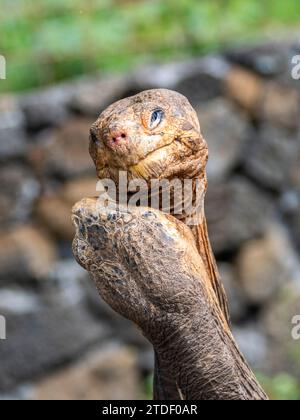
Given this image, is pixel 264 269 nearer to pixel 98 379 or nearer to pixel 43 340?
pixel 98 379

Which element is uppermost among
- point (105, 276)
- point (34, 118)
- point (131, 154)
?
point (34, 118)

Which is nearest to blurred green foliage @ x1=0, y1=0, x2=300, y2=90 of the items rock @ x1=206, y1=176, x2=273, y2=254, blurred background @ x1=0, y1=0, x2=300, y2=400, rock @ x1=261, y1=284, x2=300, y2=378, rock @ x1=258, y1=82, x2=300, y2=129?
blurred background @ x1=0, y1=0, x2=300, y2=400

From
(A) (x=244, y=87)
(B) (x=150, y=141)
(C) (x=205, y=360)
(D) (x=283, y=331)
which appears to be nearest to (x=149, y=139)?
(B) (x=150, y=141)

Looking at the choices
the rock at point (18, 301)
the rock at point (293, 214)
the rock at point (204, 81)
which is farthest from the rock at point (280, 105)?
the rock at point (18, 301)

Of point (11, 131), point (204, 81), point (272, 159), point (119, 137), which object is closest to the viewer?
point (119, 137)
